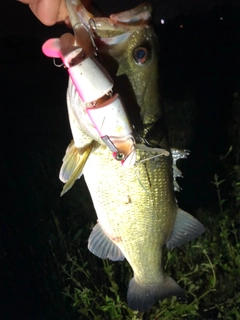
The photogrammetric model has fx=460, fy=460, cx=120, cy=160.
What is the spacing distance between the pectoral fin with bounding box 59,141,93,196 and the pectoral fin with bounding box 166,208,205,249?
44 cm

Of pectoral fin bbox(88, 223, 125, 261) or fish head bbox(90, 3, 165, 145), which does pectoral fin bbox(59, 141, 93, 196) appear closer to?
fish head bbox(90, 3, 165, 145)

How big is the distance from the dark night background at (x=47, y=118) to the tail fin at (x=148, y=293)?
133 cm

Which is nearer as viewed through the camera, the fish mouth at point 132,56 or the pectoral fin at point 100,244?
the fish mouth at point 132,56

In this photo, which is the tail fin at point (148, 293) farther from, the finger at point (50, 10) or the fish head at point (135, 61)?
the finger at point (50, 10)

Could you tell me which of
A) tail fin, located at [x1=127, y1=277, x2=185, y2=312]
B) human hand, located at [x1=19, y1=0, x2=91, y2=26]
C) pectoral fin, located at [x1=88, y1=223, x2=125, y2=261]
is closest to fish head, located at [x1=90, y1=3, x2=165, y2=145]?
human hand, located at [x1=19, y1=0, x2=91, y2=26]

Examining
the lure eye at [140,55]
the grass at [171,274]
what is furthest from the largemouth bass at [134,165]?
the grass at [171,274]

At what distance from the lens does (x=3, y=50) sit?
20.6ft

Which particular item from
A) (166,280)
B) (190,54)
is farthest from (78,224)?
(190,54)

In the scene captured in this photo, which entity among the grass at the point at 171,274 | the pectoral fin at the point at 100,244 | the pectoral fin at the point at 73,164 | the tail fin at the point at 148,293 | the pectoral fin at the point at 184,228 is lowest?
the grass at the point at 171,274

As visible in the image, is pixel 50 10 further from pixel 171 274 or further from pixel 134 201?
pixel 171 274

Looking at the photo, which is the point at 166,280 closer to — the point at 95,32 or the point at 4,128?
the point at 95,32

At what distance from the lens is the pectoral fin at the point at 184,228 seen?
158 centimetres

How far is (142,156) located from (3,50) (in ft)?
17.8

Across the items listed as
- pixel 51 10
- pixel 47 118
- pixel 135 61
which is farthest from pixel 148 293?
pixel 47 118
